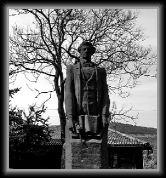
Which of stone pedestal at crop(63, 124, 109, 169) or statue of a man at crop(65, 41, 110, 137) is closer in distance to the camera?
stone pedestal at crop(63, 124, 109, 169)

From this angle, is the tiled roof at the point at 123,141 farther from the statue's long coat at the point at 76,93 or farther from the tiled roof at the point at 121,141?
the statue's long coat at the point at 76,93

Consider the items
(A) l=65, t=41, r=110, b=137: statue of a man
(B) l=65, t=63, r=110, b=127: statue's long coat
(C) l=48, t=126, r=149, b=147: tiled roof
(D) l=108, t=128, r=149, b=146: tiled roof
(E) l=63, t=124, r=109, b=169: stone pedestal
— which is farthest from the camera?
(D) l=108, t=128, r=149, b=146: tiled roof

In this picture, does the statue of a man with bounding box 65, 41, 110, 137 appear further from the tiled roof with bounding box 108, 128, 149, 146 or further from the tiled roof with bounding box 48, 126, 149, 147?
the tiled roof with bounding box 108, 128, 149, 146

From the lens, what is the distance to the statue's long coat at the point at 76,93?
6.44 metres

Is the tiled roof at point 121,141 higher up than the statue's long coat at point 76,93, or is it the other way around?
the statue's long coat at point 76,93

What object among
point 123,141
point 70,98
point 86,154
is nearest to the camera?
point 86,154

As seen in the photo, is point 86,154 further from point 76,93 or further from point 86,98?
point 76,93

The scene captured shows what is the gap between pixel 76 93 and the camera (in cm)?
658

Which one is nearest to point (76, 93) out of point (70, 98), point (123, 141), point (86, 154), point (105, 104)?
point (70, 98)

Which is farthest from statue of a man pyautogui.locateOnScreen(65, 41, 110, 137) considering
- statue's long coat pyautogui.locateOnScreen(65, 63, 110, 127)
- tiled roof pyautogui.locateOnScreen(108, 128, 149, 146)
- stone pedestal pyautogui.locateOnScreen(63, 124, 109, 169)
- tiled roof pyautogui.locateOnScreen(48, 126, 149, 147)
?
tiled roof pyautogui.locateOnScreen(108, 128, 149, 146)

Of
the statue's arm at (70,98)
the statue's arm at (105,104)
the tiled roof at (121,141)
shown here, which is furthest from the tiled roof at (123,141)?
the statue's arm at (70,98)

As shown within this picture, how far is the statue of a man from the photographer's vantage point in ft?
20.7

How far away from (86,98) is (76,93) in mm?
258

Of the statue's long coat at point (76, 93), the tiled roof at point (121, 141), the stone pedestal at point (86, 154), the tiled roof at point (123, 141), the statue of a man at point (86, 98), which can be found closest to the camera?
the stone pedestal at point (86, 154)
